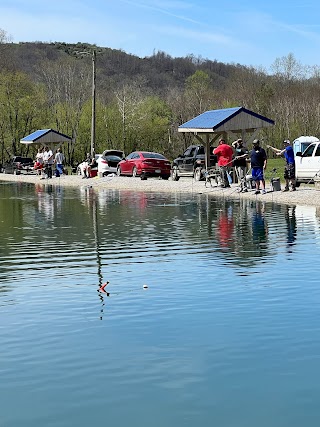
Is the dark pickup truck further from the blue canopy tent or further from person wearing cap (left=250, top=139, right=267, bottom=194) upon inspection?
the blue canopy tent

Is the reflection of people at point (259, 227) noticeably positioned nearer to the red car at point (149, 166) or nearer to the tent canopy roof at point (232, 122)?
the tent canopy roof at point (232, 122)

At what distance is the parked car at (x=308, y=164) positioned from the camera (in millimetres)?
34938

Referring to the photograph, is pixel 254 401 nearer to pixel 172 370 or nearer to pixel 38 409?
pixel 172 370

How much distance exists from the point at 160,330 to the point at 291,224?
12328 millimetres

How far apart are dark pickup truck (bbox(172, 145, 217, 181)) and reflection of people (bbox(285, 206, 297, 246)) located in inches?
728

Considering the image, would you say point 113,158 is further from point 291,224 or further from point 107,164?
point 291,224

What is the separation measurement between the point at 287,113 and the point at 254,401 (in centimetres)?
9313

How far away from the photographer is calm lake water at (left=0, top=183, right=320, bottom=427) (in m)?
6.65

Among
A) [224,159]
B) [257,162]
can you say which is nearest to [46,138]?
[224,159]

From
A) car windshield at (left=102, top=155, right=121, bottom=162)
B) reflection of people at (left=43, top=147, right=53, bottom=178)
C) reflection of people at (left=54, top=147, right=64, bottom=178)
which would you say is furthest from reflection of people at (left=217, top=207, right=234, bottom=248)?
car windshield at (left=102, top=155, right=121, bottom=162)

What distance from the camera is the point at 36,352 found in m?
8.30

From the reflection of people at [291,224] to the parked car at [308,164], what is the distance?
8299 mm

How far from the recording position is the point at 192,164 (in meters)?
46.4

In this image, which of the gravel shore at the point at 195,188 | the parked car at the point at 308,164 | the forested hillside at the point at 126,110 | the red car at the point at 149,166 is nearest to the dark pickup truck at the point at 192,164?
the red car at the point at 149,166
